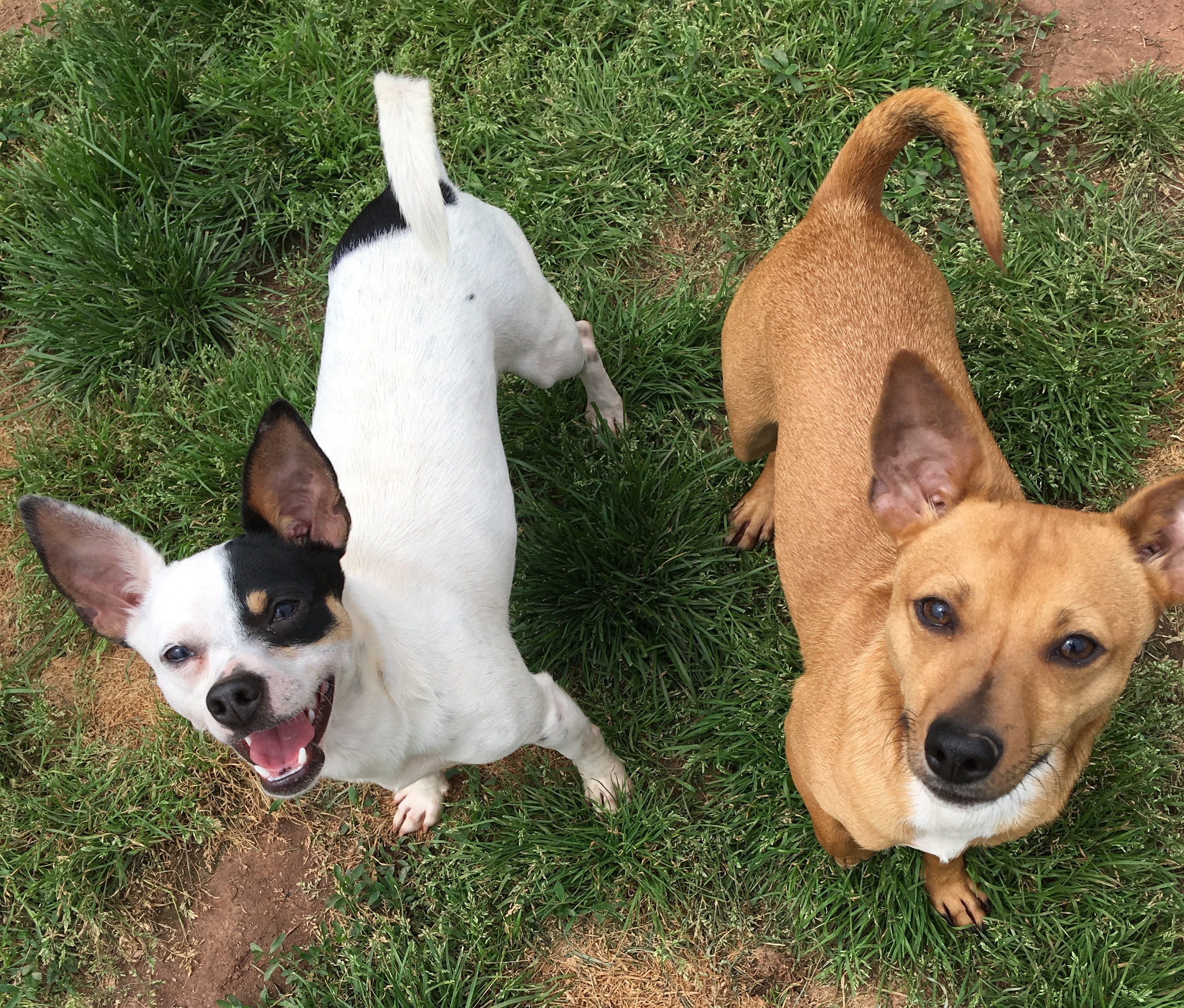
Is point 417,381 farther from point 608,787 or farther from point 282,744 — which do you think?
point 608,787

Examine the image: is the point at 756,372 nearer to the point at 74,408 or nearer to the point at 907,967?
the point at 907,967

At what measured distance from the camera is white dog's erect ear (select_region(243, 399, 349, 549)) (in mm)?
2400

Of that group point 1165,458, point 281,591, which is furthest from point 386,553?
point 1165,458

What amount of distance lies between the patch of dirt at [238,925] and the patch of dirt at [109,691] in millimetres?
793

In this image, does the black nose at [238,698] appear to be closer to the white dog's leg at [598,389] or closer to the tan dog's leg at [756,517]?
the white dog's leg at [598,389]

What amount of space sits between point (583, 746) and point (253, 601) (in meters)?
1.51

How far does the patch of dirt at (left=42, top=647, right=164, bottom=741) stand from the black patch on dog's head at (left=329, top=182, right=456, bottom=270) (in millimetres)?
2174

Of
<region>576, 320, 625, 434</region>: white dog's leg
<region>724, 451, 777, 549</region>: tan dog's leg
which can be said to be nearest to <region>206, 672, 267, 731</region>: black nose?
<region>576, 320, 625, 434</region>: white dog's leg

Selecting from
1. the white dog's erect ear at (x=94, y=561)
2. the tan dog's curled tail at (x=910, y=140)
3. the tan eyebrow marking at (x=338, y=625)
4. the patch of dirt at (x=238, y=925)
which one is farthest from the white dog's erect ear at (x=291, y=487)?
the tan dog's curled tail at (x=910, y=140)

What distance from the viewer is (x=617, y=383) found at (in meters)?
4.32

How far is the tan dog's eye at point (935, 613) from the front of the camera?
2252mm

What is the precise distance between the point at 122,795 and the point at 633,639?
2325 mm

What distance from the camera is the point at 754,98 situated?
14.9 feet

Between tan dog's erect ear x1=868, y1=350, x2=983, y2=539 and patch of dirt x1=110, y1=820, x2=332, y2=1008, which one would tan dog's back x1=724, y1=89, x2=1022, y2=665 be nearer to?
tan dog's erect ear x1=868, y1=350, x2=983, y2=539
